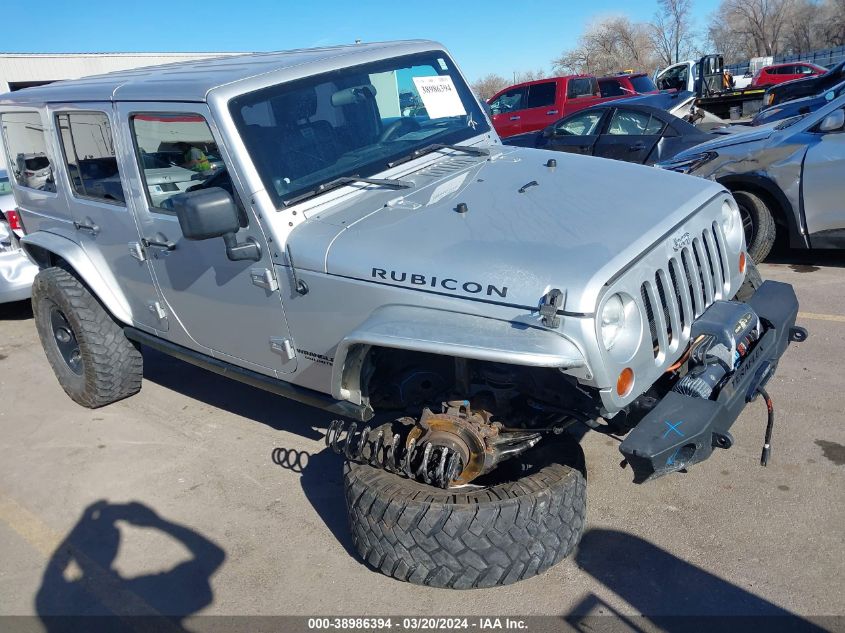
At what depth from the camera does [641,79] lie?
1755cm

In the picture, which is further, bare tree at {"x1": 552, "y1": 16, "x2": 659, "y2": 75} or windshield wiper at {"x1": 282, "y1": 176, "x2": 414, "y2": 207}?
bare tree at {"x1": 552, "y1": 16, "x2": 659, "y2": 75}

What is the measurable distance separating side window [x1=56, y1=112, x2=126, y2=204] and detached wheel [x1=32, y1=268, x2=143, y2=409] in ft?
2.30

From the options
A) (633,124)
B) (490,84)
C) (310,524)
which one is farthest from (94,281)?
(490,84)

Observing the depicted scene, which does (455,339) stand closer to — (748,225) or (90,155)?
(90,155)

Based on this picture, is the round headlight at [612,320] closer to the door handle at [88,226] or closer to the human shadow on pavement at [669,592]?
the human shadow on pavement at [669,592]

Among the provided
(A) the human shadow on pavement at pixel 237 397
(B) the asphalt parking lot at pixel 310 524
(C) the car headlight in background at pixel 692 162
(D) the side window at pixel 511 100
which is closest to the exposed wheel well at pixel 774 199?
(C) the car headlight in background at pixel 692 162

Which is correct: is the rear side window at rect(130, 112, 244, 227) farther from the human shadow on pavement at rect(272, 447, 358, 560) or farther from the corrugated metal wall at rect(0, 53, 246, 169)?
the corrugated metal wall at rect(0, 53, 246, 169)

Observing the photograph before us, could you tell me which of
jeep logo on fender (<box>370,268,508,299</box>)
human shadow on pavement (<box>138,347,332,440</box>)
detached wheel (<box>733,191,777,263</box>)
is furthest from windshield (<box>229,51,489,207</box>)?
detached wheel (<box>733,191,777,263</box>)

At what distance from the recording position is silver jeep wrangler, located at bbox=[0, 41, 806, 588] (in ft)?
8.36

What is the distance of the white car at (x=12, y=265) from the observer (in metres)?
6.53

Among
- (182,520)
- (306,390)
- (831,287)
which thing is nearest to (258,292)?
(306,390)

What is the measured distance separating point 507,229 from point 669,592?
5.08 feet

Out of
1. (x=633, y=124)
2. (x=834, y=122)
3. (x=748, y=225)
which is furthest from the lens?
(x=633, y=124)

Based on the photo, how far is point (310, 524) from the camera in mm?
3510
